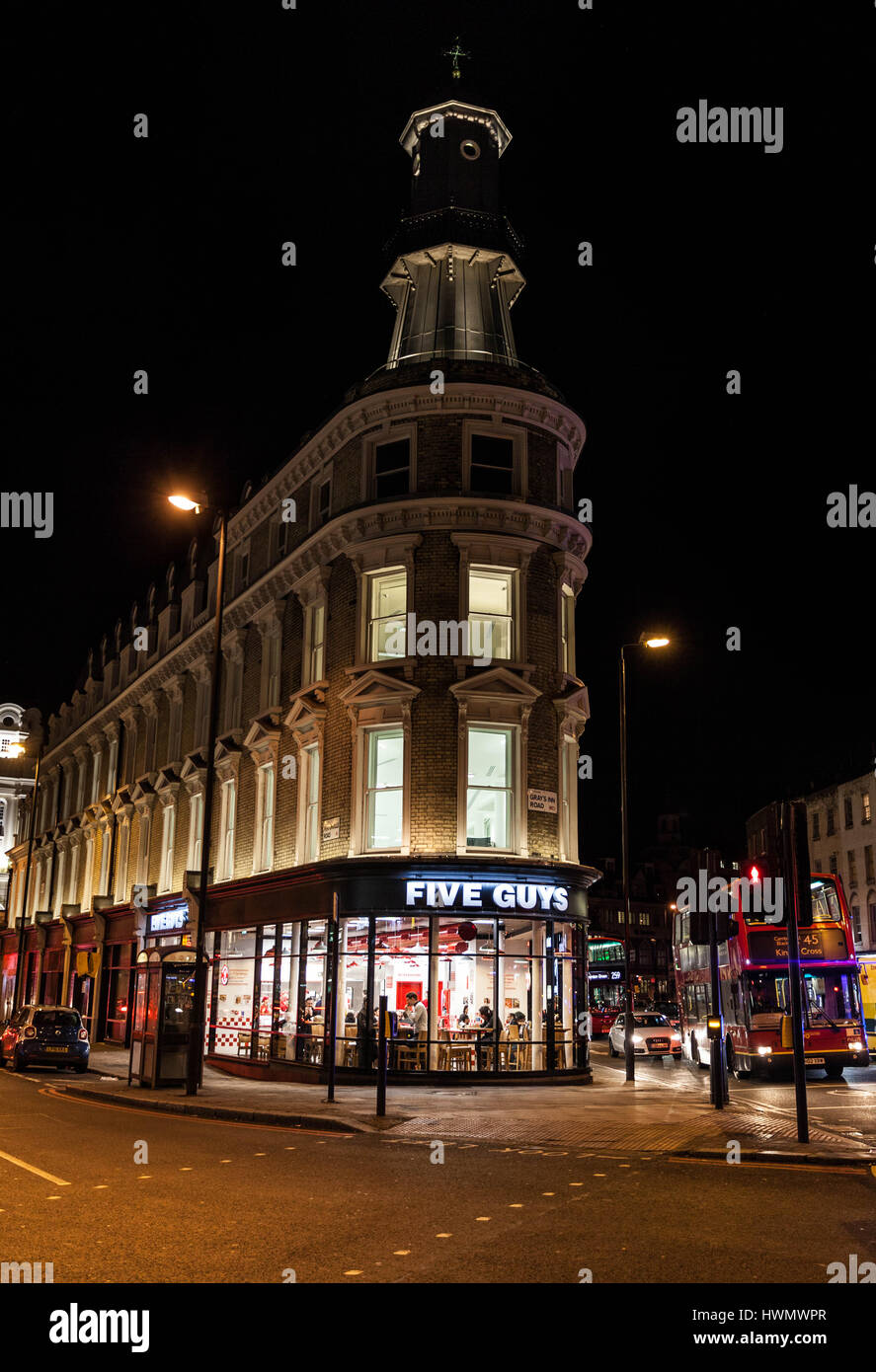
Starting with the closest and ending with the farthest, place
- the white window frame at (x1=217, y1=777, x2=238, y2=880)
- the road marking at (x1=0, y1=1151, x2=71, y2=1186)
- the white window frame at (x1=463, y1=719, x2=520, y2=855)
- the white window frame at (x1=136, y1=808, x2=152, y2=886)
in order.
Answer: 1. the road marking at (x1=0, y1=1151, x2=71, y2=1186)
2. the white window frame at (x1=463, y1=719, x2=520, y2=855)
3. the white window frame at (x1=217, y1=777, x2=238, y2=880)
4. the white window frame at (x1=136, y1=808, x2=152, y2=886)

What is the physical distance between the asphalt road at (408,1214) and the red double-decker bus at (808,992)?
15107 mm

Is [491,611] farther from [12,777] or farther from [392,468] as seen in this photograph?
[12,777]

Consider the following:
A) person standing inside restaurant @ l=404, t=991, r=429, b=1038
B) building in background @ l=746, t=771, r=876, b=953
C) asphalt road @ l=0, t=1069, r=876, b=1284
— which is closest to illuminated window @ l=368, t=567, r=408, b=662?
person standing inside restaurant @ l=404, t=991, r=429, b=1038

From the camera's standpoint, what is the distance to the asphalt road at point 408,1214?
716 cm

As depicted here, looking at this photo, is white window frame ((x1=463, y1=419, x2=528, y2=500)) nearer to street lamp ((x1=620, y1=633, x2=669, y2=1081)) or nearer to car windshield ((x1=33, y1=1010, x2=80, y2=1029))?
street lamp ((x1=620, y1=633, x2=669, y2=1081))

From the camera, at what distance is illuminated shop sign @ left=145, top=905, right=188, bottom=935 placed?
116 feet

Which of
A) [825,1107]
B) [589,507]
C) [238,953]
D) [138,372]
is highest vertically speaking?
[138,372]

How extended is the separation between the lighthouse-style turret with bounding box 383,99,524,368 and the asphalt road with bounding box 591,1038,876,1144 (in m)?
18.4

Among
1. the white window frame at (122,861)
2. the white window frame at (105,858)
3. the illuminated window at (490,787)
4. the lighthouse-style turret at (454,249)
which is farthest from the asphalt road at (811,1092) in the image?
the white window frame at (105,858)

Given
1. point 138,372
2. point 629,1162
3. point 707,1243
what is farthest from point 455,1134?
point 138,372

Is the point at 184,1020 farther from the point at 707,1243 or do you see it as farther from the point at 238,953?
the point at 707,1243

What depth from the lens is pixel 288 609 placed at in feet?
102

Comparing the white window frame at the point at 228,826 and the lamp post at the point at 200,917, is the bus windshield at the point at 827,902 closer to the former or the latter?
the lamp post at the point at 200,917

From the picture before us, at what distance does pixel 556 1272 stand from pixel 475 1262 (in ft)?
1.78
